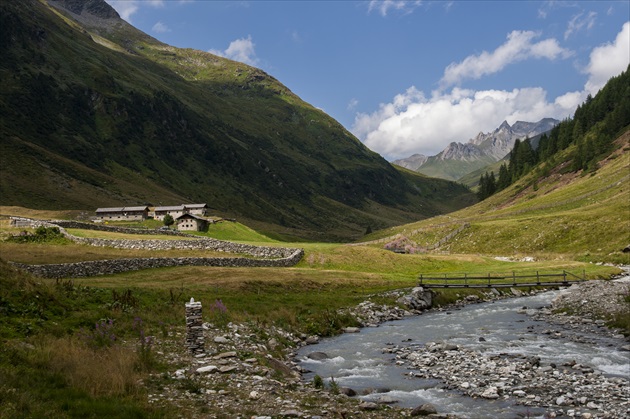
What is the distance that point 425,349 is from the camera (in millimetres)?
29688

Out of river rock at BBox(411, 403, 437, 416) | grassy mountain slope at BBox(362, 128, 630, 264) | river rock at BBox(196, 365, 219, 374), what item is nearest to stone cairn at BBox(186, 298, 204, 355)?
river rock at BBox(196, 365, 219, 374)

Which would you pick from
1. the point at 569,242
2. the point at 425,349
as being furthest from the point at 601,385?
the point at 569,242

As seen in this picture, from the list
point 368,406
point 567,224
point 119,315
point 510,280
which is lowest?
point 510,280

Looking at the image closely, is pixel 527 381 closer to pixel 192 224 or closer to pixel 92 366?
pixel 92 366

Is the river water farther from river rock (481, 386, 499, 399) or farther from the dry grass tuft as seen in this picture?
the dry grass tuft

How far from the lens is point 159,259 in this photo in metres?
54.7

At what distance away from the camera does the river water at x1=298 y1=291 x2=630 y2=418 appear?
1930 cm

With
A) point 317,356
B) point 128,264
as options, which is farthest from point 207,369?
point 128,264

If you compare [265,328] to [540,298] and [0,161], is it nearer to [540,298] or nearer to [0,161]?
[540,298]

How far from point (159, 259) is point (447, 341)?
3601 centimetres

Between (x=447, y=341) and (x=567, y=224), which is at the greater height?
(x=567, y=224)

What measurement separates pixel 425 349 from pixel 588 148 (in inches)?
6406

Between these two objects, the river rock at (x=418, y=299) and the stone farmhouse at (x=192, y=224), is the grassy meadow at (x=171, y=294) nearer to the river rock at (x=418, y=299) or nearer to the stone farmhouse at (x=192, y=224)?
the river rock at (x=418, y=299)

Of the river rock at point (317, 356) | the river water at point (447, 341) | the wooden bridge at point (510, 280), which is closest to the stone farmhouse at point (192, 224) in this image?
the wooden bridge at point (510, 280)
